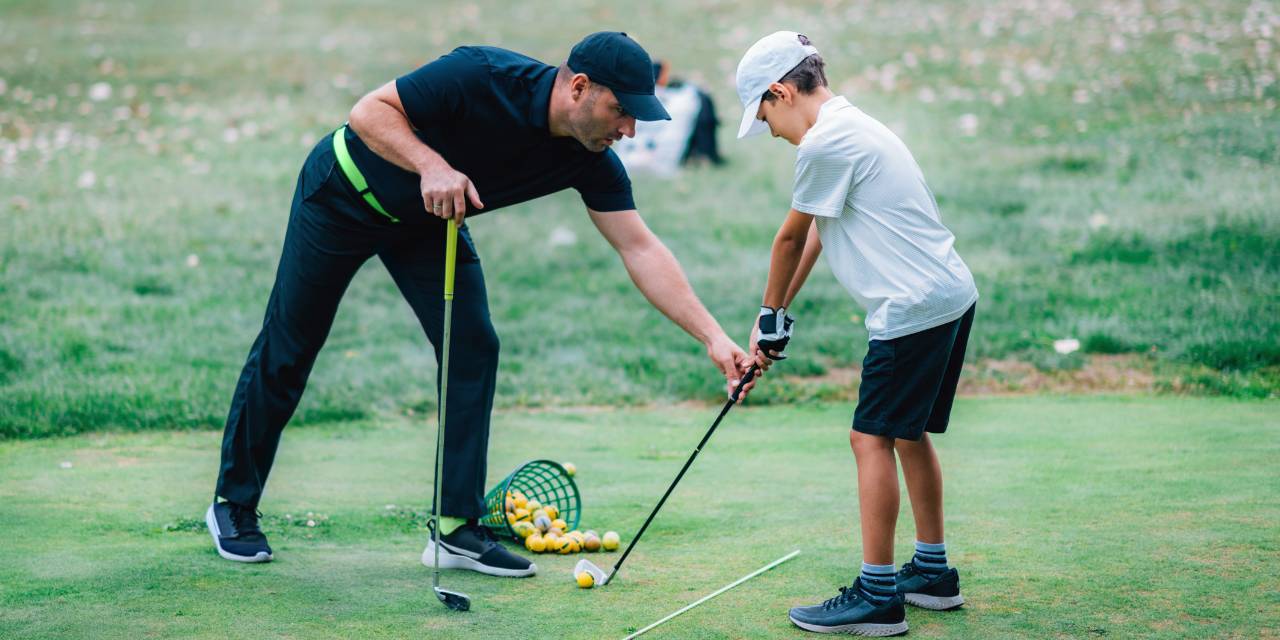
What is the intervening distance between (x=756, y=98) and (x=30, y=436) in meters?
4.59

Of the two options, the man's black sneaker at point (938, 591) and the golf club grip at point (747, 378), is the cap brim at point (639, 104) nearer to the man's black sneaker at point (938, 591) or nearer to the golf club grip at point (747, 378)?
the golf club grip at point (747, 378)

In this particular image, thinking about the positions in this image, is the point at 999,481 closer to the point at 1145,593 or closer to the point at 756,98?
the point at 1145,593

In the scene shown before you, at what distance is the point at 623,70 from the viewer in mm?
4129

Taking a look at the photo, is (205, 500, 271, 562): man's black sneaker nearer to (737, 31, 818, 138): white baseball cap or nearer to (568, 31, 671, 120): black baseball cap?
(568, 31, 671, 120): black baseball cap

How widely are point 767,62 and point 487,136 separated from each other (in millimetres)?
955

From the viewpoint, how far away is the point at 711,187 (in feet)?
43.0

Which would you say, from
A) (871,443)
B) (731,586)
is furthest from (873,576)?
(731,586)

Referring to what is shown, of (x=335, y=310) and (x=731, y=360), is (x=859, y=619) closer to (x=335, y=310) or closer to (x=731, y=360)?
(x=731, y=360)

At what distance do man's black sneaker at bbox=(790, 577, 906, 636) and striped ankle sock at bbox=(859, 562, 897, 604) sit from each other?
0.01 m

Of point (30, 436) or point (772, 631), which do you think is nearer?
point (772, 631)

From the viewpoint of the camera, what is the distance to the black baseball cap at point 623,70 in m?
4.14

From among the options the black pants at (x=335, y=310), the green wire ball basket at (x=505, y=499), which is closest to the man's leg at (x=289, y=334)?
the black pants at (x=335, y=310)

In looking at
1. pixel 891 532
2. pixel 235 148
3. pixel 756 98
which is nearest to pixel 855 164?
pixel 756 98

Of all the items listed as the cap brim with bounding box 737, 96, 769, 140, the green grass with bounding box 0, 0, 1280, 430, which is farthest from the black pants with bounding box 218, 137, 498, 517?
the green grass with bounding box 0, 0, 1280, 430
